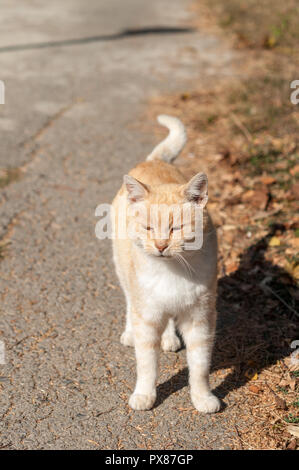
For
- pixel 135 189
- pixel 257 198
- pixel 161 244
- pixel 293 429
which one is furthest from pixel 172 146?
pixel 293 429

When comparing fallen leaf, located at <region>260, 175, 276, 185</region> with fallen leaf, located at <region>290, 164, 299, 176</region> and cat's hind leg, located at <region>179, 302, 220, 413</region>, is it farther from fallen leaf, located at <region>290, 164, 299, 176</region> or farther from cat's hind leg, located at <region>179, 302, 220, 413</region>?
cat's hind leg, located at <region>179, 302, 220, 413</region>

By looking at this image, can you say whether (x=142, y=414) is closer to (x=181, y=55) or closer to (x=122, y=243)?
(x=122, y=243)

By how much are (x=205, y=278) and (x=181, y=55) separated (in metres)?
7.53

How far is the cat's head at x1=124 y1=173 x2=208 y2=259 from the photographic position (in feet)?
9.00

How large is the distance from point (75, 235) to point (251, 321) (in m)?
1.74

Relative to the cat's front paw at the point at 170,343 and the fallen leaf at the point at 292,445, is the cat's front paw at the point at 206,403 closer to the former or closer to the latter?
the fallen leaf at the point at 292,445

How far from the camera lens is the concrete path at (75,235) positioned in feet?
9.73

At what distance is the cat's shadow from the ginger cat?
214 millimetres

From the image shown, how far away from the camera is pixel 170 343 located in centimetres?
354

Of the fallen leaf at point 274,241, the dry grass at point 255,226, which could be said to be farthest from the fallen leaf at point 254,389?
the fallen leaf at point 274,241

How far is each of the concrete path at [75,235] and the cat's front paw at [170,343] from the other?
0.18ft

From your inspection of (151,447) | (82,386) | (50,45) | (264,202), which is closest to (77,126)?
(264,202)

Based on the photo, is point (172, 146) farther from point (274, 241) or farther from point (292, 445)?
point (292, 445)
